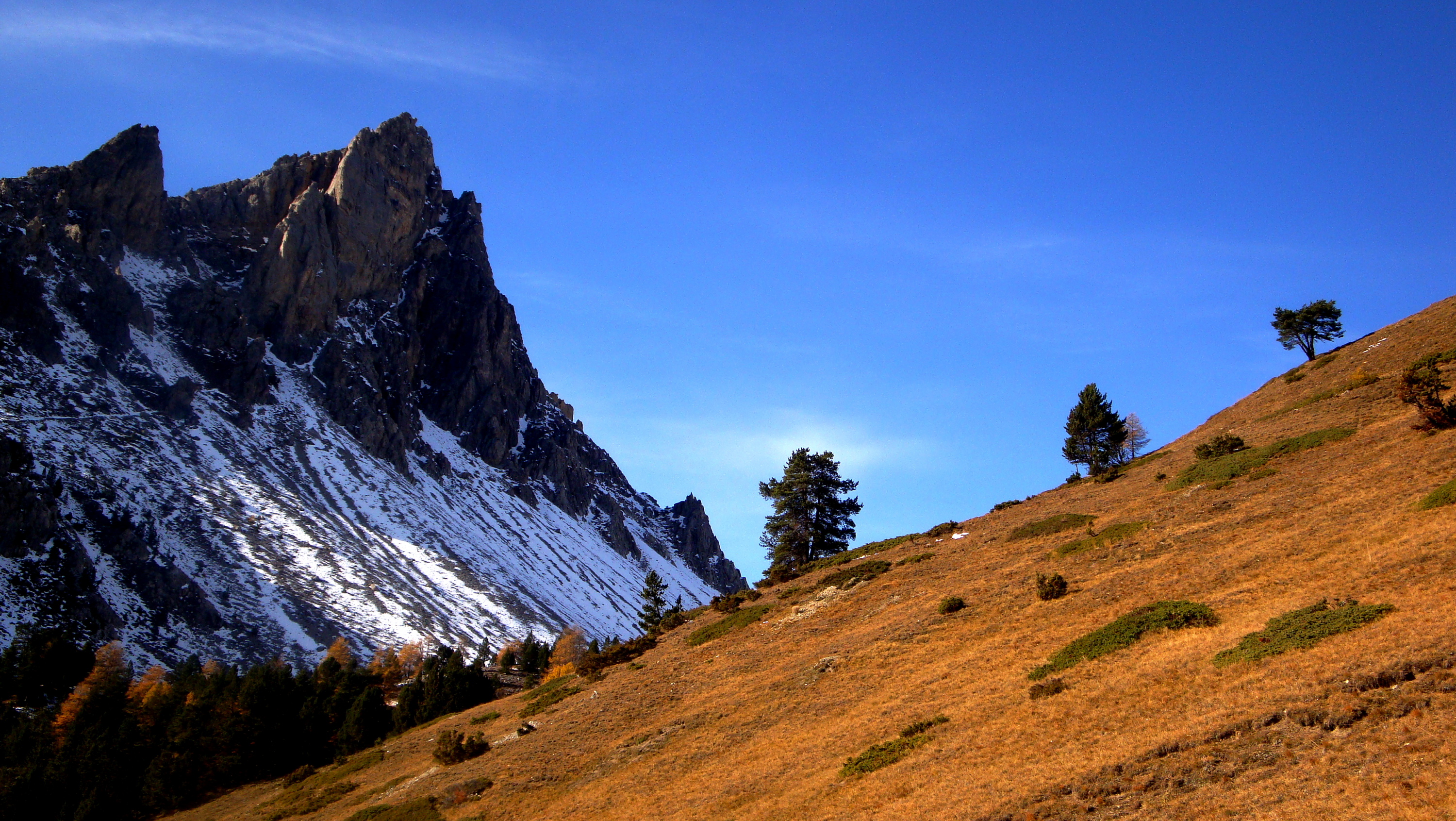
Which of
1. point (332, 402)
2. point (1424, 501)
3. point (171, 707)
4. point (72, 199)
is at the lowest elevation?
point (1424, 501)

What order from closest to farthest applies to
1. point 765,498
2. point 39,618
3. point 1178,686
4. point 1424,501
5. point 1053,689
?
point 1178,686
point 1053,689
point 1424,501
point 765,498
point 39,618

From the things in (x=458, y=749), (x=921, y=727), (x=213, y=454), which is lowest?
(x=921, y=727)

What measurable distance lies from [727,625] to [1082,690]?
24533mm

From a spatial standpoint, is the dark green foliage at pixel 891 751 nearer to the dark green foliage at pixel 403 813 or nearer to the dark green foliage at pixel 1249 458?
the dark green foliage at pixel 403 813

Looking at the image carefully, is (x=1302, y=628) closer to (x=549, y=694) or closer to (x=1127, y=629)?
(x=1127, y=629)

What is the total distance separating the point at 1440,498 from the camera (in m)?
23.2

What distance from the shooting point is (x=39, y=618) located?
301ft

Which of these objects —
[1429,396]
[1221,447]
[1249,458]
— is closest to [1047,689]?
[1429,396]

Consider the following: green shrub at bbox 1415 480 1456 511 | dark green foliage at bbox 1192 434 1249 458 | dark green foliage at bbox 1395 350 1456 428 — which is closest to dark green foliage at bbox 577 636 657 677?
dark green foliage at bbox 1192 434 1249 458

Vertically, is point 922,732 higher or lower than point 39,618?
lower

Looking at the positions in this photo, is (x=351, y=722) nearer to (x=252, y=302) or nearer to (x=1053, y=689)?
(x=1053, y=689)

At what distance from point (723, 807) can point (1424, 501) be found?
22174 millimetres

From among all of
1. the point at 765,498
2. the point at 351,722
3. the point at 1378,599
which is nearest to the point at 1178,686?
the point at 1378,599

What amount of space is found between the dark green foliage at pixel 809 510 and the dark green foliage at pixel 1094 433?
59.9 ft
